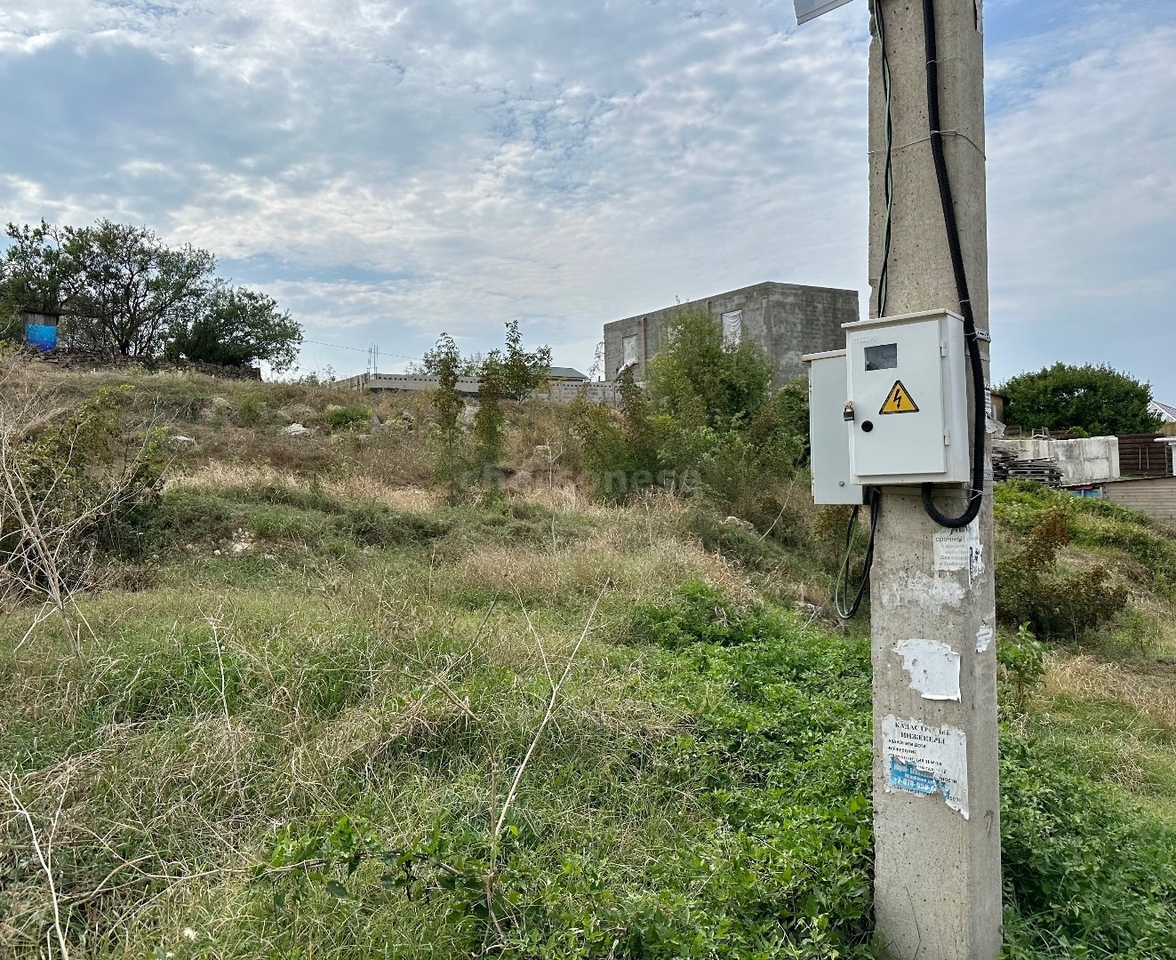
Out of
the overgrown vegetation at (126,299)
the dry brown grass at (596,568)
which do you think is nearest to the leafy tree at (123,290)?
the overgrown vegetation at (126,299)

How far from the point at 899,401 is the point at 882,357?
0.14 meters

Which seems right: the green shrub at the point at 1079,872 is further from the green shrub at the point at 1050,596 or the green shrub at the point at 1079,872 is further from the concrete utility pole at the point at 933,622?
the green shrub at the point at 1050,596

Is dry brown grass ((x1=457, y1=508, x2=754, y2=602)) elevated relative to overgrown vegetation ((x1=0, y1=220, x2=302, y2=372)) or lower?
lower

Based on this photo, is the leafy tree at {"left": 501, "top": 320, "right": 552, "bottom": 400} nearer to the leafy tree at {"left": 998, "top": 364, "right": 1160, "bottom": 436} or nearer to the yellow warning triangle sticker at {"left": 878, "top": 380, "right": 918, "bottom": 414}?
the yellow warning triangle sticker at {"left": 878, "top": 380, "right": 918, "bottom": 414}

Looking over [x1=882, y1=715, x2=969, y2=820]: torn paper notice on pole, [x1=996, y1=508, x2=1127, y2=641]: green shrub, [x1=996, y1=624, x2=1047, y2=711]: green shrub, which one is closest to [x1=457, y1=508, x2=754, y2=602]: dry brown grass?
[x1=996, y1=624, x2=1047, y2=711]: green shrub

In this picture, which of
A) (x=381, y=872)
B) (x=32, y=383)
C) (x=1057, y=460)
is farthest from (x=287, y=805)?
(x=1057, y=460)

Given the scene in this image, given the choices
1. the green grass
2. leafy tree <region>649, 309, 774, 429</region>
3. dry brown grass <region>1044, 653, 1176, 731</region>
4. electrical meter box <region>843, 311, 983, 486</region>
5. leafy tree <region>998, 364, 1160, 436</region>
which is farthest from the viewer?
leafy tree <region>998, 364, 1160, 436</region>

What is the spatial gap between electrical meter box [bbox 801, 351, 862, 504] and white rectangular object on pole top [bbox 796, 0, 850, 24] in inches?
41.8

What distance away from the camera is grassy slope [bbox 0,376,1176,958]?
2.13 m

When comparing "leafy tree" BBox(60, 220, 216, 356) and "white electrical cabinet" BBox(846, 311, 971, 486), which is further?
"leafy tree" BBox(60, 220, 216, 356)

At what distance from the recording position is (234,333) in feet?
84.7

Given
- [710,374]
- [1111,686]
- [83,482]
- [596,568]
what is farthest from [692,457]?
[83,482]

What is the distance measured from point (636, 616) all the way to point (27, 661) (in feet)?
11.6

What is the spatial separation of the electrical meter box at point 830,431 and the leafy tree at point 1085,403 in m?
33.9
